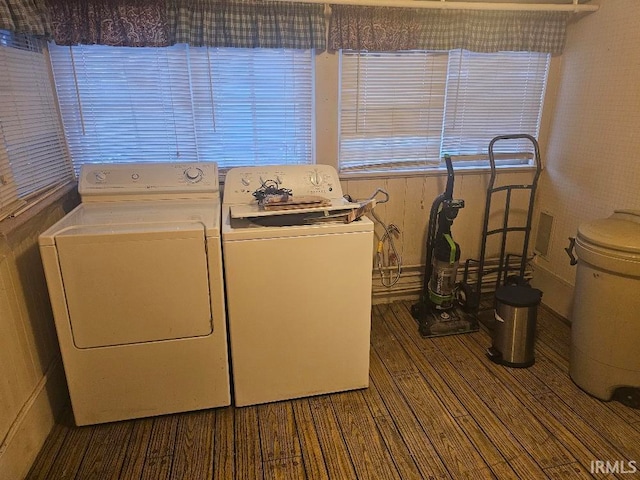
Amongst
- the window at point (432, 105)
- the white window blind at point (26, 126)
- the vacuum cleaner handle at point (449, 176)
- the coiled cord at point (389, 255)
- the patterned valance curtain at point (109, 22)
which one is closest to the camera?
the white window blind at point (26, 126)

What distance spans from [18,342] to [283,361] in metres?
1.16

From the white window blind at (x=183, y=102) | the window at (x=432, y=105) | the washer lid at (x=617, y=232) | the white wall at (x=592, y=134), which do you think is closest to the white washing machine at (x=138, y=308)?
the white window blind at (x=183, y=102)

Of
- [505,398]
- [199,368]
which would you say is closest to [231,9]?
[199,368]

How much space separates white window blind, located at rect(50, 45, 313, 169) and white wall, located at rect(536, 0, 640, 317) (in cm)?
169

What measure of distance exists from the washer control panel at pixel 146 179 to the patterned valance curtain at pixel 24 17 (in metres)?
0.68

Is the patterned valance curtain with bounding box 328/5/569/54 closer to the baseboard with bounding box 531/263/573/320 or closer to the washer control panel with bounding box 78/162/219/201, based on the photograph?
the washer control panel with bounding box 78/162/219/201

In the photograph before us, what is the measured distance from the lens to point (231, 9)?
2352 mm

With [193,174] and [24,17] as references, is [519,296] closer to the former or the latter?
[193,174]

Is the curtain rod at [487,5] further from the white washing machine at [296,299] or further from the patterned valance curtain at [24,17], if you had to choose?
the patterned valance curtain at [24,17]

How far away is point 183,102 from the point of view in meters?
2.54

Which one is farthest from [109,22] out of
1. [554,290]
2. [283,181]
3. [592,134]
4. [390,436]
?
[554,290]

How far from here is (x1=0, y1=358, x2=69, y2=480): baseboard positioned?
1668 mm

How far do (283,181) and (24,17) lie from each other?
1364mm

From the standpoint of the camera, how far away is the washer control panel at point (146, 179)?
2277mm
